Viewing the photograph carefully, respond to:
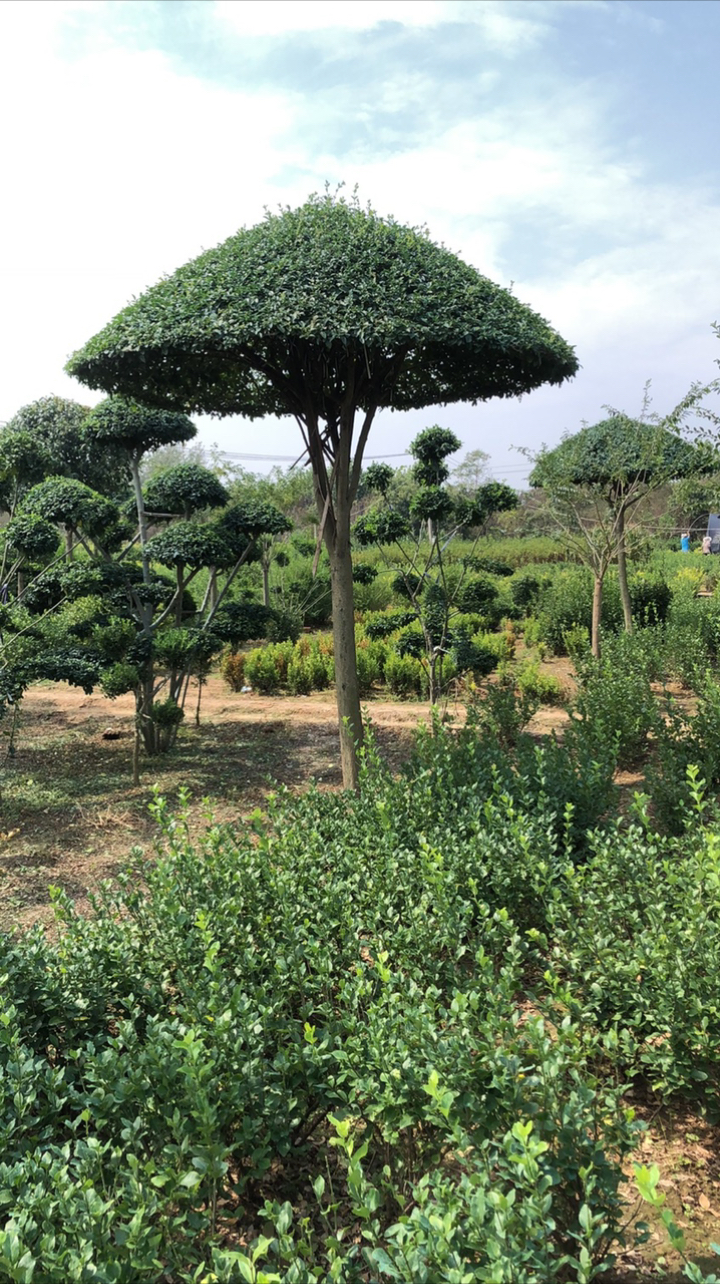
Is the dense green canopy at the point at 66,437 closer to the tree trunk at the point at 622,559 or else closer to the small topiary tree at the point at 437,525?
the small topiary tree at the point at 437,525

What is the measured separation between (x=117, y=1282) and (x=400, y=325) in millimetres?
4553

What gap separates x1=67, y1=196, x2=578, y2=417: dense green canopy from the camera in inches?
199

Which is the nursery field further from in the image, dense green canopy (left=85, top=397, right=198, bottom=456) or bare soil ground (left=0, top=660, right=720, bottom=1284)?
dense green canopy (left=85, top=397, right=198, bottom=456)

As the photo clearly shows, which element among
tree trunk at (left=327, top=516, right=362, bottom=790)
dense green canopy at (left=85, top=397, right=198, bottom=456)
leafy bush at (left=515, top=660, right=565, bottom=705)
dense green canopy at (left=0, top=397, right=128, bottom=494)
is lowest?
leafy bush at (left=515, top=660, right=565, bottom=705)

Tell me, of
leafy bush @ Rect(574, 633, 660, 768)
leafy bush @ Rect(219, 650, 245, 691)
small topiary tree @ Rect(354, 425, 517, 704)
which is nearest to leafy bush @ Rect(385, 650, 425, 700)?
small topiary tree @ Rect(354, 425, 517, 704)

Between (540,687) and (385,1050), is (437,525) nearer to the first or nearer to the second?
(540,687)

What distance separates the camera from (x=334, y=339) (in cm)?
521

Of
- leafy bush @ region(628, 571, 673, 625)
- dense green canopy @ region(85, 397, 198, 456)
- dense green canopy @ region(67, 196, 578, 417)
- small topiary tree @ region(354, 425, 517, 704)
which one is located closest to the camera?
dense green canopy @ region(67, 196, 578, 417)

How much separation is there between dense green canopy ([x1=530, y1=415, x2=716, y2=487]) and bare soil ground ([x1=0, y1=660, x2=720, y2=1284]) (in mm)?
2615

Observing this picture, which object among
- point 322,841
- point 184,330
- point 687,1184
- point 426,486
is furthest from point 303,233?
point 687,1184

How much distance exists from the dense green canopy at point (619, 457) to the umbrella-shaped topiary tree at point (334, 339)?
4637mm

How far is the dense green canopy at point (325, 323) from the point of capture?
505cm

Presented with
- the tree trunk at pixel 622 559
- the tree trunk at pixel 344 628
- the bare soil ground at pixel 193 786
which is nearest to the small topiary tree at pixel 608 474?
the tree trunk at pixel 622 559

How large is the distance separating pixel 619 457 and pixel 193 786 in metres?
6.92
